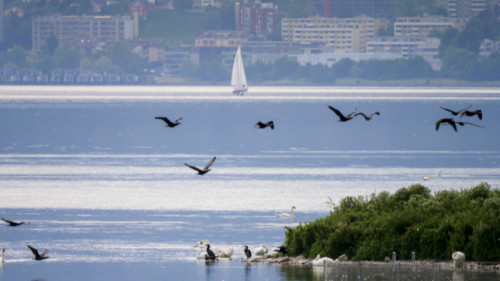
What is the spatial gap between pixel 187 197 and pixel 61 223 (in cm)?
1401

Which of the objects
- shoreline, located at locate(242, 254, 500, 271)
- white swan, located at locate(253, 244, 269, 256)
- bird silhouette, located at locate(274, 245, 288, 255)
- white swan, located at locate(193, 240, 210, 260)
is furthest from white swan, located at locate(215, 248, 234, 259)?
shoreline, located at locate(242, 254, 500, 271)

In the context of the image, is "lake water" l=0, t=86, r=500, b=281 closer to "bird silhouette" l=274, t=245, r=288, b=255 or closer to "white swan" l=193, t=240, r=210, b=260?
"white swan" l=193, t=240, r=210, b=260

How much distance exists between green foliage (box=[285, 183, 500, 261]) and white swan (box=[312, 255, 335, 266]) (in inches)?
26.9

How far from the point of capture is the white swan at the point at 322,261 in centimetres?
4191

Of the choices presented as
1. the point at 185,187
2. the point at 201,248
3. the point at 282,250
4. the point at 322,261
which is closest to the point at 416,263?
the point at 322,261

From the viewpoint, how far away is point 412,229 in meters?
42.4

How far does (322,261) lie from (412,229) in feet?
9.73

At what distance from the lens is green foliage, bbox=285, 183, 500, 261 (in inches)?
1630

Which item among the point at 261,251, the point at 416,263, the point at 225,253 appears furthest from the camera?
the point at 225,253

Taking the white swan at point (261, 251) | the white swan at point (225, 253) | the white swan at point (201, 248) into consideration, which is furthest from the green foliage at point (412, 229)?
the white swan at point (201, 248)

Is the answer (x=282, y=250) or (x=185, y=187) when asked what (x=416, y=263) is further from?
(x=185, y=187)

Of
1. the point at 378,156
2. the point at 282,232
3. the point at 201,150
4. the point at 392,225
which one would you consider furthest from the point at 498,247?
the point at 201,150

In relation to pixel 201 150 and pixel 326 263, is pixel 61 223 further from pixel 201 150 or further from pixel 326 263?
pixel 201 150

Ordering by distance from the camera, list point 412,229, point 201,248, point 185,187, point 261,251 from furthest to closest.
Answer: point 185,187 < point 201,248 < point 261,251 < point 412,229
